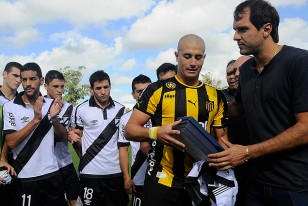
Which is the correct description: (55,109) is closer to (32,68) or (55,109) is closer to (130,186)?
(32,68)

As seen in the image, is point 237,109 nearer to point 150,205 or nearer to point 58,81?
point 150,205

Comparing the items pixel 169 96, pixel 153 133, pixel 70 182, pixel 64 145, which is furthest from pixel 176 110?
pixel 70 182

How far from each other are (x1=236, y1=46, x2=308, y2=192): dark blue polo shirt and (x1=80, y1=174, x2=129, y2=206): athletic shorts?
310 cm

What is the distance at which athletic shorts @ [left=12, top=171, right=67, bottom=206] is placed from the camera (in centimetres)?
483

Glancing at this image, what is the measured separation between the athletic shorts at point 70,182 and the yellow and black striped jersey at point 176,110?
3.42 metres

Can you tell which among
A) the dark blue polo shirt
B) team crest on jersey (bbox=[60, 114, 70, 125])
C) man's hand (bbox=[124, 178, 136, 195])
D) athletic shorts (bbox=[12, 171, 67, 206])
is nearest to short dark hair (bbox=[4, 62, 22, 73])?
team crest on jersey (bbox=[60, 114, 70, 125])

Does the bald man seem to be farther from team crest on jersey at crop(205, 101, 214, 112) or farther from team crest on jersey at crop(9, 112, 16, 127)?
team crest on jersey at crop(9, 112, 16, 127)

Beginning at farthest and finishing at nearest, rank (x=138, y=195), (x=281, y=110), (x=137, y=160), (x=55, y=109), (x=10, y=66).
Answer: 1. (x=10, y=66)
2. (x=137, y=160)
3. (x=138, y=195)
4. (x=55, y=109)
5. (x=281, y=110)

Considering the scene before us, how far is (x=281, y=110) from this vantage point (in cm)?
305

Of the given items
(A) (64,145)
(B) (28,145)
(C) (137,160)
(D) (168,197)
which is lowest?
(D) (168,197)

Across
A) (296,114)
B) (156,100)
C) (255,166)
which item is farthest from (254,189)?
(156,100)

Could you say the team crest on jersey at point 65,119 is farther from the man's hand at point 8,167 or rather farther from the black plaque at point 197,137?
the black plaque at point 197,137

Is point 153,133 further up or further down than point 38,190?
further up

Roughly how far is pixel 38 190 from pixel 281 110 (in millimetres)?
3522
